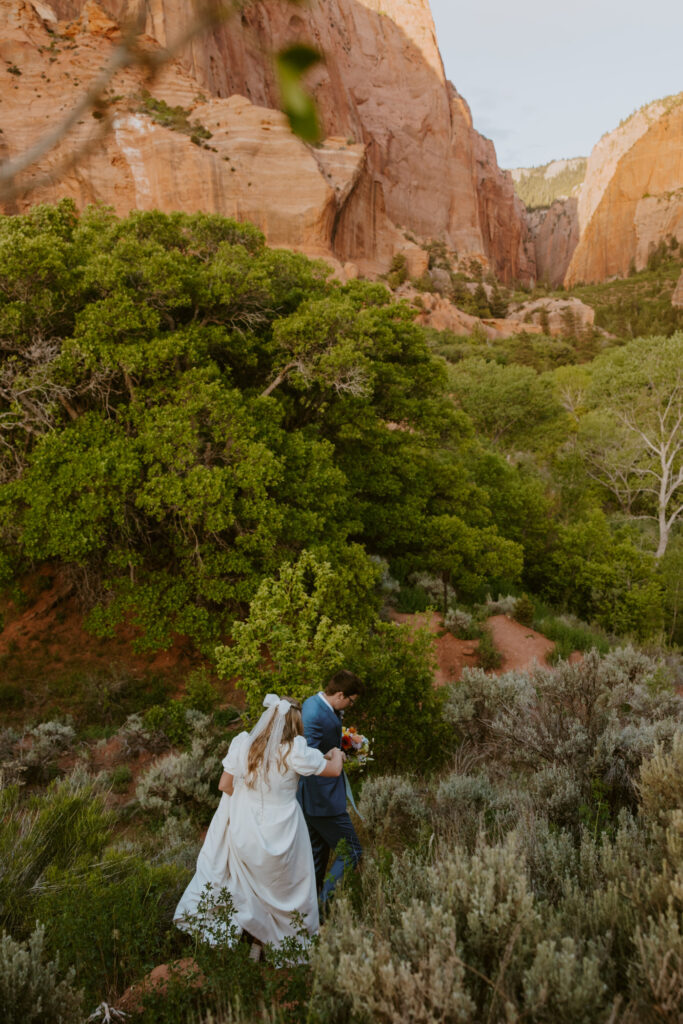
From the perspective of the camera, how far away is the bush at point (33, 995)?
8.05ft

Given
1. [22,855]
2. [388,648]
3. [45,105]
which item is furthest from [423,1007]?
[45,105]

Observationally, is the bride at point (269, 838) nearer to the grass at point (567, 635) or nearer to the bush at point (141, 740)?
the bush at point (141, 740)

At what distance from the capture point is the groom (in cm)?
379

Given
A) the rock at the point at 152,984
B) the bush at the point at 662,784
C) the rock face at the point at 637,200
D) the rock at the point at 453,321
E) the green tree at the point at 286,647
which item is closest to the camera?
the rock at the point at 152,984

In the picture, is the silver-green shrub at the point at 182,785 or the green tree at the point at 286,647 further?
the silver-green shrub at the point at 182,785

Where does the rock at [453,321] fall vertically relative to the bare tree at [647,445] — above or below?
above

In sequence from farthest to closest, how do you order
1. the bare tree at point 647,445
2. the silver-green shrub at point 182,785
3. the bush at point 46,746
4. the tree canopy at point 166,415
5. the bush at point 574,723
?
the bare tree at point 647,445 → the tree canopy at point 166,415 → the bush at point 46,746 → the silver-green shrub at point 182,785 → the bush at point 574,723

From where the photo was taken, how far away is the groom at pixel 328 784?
149 inches

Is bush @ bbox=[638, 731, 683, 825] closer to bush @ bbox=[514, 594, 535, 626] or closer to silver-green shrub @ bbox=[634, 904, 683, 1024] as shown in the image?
silver-green shrub @ bbox=[634, 904, 683, 1024]

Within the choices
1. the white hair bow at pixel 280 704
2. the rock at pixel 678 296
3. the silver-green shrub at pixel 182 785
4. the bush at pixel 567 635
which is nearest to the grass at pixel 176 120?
the bush at pixel 567 635

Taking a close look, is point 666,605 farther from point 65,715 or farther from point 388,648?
point 65,715

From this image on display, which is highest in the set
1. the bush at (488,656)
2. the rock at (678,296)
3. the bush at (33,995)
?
the rock at (678,296)

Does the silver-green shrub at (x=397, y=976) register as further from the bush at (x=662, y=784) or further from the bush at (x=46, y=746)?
the bush at (x=46, y=746)

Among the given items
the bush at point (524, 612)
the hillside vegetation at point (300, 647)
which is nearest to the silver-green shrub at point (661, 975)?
the hillside vegetation at point (300, 647)
